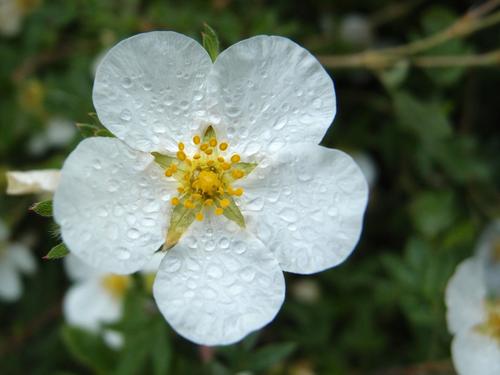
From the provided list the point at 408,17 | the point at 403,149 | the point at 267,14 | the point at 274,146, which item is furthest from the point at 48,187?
the point at 408,17

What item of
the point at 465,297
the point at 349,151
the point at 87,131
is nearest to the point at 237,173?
the point at 87,131

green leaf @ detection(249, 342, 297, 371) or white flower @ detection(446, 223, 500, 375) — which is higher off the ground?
white flower @ detection(446, 223, 500, 375)

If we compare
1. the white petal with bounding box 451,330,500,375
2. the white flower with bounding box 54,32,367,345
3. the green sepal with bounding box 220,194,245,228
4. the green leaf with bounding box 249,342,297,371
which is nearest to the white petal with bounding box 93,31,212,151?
the white flower with bounding box 54,32,367,345

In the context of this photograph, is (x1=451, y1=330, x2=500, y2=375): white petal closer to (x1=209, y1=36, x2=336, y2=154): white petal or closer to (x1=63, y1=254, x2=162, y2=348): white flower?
(x1=209, y1=36, x2=336, y2=154): white petal

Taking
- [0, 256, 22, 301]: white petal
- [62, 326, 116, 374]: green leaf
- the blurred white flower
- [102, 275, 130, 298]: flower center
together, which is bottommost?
[0, 256, 22, 301]: white petal

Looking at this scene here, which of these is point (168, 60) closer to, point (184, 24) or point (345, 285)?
point (184, 24)

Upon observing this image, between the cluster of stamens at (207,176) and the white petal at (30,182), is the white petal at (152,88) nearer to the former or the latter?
Result: the cluster of stamens at (207,176)
